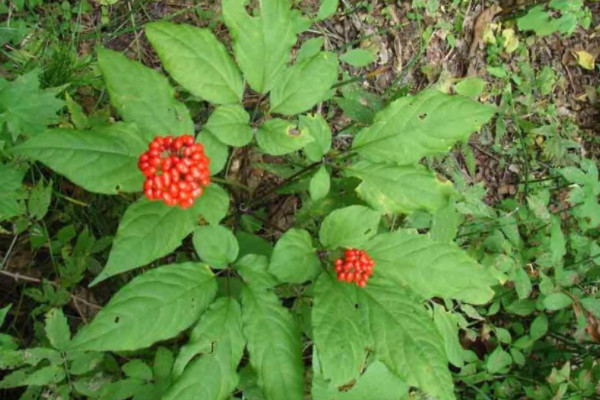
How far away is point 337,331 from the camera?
1.67 meters

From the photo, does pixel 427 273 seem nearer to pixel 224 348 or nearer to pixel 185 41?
pixel 224 348

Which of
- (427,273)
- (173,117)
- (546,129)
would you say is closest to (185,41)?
(173,117)

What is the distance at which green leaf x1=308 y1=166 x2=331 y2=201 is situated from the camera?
192 centimetres

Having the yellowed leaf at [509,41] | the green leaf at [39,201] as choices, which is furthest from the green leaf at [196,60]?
the yellowed leaf at [509,41]

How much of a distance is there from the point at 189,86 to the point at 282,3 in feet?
1.44

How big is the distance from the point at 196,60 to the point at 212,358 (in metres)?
0.97

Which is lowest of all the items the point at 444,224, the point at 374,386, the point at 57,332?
the point at 374,386

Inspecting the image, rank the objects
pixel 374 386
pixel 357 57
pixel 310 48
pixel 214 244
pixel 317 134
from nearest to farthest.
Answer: pixel 214 244, pixel 317 134, pixel 374 386, pixel 310 48, pixel 357 57

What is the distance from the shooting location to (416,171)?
191cm

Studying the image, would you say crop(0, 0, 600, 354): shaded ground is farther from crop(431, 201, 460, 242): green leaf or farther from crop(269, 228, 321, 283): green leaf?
crop(431, 201, 460, 242): green leaf

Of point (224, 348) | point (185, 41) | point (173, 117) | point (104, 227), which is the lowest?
point (104, 227)

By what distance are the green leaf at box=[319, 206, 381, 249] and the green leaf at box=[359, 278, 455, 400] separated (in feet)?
0.57

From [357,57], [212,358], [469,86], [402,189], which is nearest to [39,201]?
[212,358]

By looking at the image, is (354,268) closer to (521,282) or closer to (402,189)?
(402,189)
